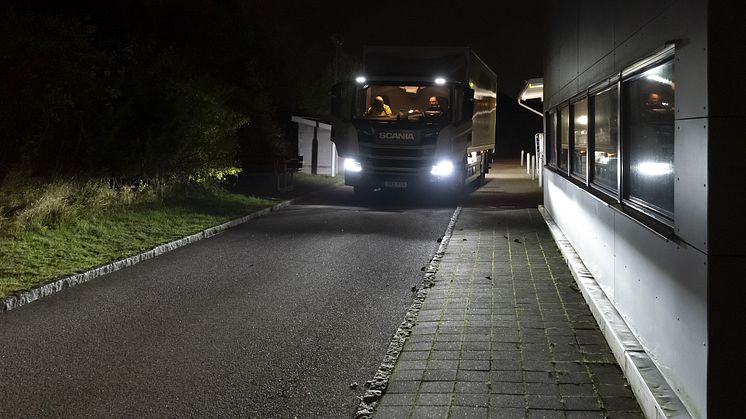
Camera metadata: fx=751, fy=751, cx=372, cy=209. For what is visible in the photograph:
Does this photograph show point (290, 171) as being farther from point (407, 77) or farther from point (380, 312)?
point (380, 312)

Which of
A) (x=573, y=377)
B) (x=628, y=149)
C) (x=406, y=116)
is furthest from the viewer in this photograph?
(x=406, y=116)

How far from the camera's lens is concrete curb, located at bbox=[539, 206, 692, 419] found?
4.36 metres

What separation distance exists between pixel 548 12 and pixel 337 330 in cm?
1009

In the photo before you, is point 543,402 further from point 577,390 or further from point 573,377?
point 573,377

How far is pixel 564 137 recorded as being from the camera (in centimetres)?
1287

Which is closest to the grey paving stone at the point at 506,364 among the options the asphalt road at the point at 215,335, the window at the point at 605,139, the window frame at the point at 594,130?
the asphalt road at the point at 215,335

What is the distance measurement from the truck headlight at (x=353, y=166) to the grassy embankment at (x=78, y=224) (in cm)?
402

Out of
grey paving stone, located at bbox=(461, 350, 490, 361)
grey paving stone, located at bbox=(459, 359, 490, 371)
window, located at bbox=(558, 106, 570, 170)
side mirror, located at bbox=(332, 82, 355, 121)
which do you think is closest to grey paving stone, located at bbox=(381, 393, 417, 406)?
grey paving stone, located at bbox=(459, 359, 490, 371)

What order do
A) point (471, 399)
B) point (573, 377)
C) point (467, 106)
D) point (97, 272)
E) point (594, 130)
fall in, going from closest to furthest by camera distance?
point (471, 399) → point (573, 377) → point (594, 130) → point (97, 272) → point (467, 106)

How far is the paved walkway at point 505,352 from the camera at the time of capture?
4.88m

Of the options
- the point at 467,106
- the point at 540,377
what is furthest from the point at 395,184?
the point at 540,377

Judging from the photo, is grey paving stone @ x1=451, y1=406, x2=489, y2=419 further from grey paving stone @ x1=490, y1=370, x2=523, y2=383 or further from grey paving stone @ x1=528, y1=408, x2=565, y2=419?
grey paving stone @ x1=490, y1=370, x2=523, y2=383

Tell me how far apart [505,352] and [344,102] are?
1506 cm

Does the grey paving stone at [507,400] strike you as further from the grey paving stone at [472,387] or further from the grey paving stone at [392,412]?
the grey paving stone at [392,412]
